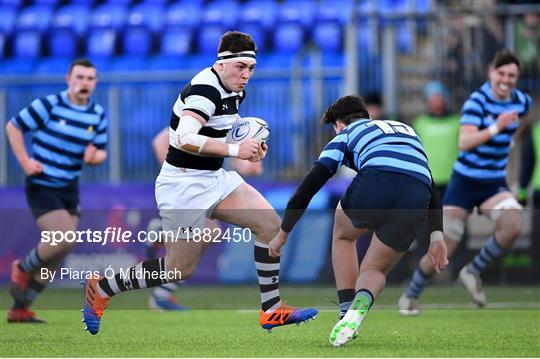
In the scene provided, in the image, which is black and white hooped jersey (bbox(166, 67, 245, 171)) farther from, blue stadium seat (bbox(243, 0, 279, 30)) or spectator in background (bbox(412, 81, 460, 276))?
blue stadium seat (bbox(243, 0, 279, 30))

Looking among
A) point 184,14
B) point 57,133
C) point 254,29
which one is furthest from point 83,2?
point 57,133

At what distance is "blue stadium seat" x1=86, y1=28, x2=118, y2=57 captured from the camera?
65.2ft

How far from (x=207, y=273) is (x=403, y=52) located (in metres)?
4.04

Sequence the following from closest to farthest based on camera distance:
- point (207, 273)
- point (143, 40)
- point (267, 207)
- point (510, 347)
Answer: point (510, 347) → point (267, 207) → point (207, 273) → point (143, 40)

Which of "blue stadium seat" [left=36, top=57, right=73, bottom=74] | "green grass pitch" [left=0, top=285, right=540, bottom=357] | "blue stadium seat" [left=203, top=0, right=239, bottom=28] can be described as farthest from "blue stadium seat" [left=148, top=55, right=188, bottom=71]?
"green grass pitch" [left=0, top=285, right=540, bottom=357]

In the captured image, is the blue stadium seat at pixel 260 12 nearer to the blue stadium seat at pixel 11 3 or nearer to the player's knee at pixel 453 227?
the blue stadium seat at pixel 11 3

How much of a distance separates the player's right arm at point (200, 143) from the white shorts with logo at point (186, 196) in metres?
0.36

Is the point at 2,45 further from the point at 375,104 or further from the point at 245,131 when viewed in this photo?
the point at 245,131

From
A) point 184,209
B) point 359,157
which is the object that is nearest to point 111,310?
point 184,209

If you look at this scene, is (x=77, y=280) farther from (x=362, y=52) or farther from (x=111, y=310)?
(x=362, y=52)

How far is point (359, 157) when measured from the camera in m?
8.05

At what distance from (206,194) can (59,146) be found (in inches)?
121

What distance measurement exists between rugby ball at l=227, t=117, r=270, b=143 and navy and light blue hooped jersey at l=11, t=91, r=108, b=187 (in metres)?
3.05

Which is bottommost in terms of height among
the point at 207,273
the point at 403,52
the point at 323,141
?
the point at 207,273
